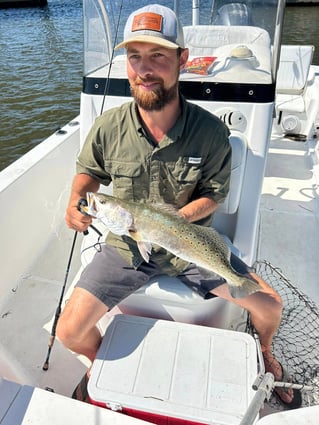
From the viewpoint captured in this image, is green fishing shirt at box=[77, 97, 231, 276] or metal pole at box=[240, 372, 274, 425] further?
green fishing shirt at box=[77, 97, 231, 276]

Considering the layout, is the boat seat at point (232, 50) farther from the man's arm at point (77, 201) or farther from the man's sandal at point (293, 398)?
the man's sandal at point (293, 398)

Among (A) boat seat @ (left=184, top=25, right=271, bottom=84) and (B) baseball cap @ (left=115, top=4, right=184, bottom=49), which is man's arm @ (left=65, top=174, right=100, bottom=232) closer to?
(B) baseball cap @ (left=115, top=4, right=184, bottom=49)

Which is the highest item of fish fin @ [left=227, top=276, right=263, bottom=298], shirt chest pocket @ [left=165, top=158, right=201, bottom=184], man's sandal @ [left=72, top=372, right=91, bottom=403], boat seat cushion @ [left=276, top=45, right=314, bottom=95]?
boat seat cushion @ [left=276, top=45, right=314, bottom=95]

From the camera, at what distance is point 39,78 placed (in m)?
10.9

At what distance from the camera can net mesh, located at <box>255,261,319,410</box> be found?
80.6 inches

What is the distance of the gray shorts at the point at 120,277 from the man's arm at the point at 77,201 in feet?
0.98

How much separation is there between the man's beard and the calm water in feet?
20.7

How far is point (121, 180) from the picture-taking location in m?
1.96

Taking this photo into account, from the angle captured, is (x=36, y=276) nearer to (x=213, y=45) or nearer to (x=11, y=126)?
(x=213, y=45)

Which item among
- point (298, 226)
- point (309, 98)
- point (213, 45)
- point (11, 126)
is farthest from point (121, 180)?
point (11, 126)

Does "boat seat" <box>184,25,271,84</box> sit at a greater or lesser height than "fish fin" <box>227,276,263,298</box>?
greater

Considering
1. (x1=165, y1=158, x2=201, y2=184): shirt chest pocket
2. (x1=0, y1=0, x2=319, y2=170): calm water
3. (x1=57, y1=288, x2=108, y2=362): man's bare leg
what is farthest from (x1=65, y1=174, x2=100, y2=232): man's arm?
(x1=0, y1=0, x2=319, y2=170): calm water

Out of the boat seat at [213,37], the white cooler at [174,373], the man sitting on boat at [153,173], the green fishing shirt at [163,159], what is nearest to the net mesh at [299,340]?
the man sitting on boat at [153,173]

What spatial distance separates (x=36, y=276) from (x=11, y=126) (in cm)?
673
